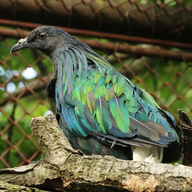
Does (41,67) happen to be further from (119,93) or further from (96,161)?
(96,161)

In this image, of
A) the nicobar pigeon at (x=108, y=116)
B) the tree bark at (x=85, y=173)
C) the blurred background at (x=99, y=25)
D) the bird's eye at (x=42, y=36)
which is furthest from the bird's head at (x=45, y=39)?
the tree bark at (x=85, y=173)

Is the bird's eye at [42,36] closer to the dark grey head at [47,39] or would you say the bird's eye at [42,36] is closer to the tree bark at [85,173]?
the dark grey head at [47,39]

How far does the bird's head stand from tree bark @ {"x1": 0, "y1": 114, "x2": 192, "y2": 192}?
58.6 inches

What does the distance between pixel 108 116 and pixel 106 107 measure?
0.08 meters

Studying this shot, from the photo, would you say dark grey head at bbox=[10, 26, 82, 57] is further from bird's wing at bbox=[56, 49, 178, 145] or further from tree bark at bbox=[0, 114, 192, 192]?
tree bark at bbox=[0, 114, 192, 192]

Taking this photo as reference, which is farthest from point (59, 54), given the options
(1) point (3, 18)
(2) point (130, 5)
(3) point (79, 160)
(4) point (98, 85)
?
(3) point (79, 160)

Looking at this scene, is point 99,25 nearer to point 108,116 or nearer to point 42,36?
point 42,36

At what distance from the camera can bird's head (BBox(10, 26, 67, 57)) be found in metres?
3.32

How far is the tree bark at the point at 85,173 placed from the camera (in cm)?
167

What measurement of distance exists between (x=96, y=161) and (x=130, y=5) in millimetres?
2749

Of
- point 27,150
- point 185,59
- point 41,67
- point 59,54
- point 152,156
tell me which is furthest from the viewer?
point 41,67

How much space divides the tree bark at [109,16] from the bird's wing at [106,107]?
1046 mm

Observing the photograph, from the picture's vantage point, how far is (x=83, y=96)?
106 inches

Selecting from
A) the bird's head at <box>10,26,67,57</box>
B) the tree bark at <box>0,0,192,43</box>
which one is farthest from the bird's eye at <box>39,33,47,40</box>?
the tree bark at <box>0,0,192,43</box>
